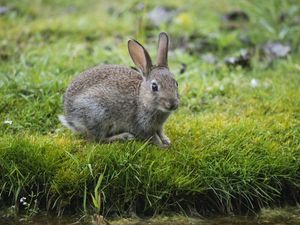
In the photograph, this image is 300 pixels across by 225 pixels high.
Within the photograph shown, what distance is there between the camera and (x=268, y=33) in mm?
8977

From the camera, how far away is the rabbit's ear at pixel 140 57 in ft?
19.1

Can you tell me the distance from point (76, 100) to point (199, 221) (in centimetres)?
173

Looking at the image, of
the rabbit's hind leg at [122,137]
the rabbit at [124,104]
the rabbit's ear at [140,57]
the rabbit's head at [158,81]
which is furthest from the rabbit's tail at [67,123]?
the rabbit's ear at [140,57]

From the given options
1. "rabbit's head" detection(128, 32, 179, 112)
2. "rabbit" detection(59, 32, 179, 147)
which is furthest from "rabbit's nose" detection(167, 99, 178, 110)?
"rabbit" detection(59, 32, 179, 147)

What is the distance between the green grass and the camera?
17.1 feet

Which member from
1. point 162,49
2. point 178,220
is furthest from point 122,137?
point 178,220

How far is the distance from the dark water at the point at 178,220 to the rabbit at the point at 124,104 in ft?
2.88

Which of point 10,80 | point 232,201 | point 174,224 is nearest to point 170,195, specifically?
point 174,224

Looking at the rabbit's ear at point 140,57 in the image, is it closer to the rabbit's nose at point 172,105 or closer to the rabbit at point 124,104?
the rabbit at point 124,104

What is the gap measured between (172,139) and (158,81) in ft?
2.14

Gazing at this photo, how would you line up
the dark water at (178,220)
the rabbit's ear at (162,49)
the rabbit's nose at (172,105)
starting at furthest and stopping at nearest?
the rabbit's ear at (162,49), the rabbit's nose at (172,105), the dark water at (178,220)

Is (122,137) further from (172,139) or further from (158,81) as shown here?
(158,81)

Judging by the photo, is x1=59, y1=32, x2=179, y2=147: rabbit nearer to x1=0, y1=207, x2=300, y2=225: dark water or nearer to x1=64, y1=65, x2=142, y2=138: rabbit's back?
x1=64, y1=65, x2=142, y2=138: rabbit's back

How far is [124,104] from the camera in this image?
19.1 feet
